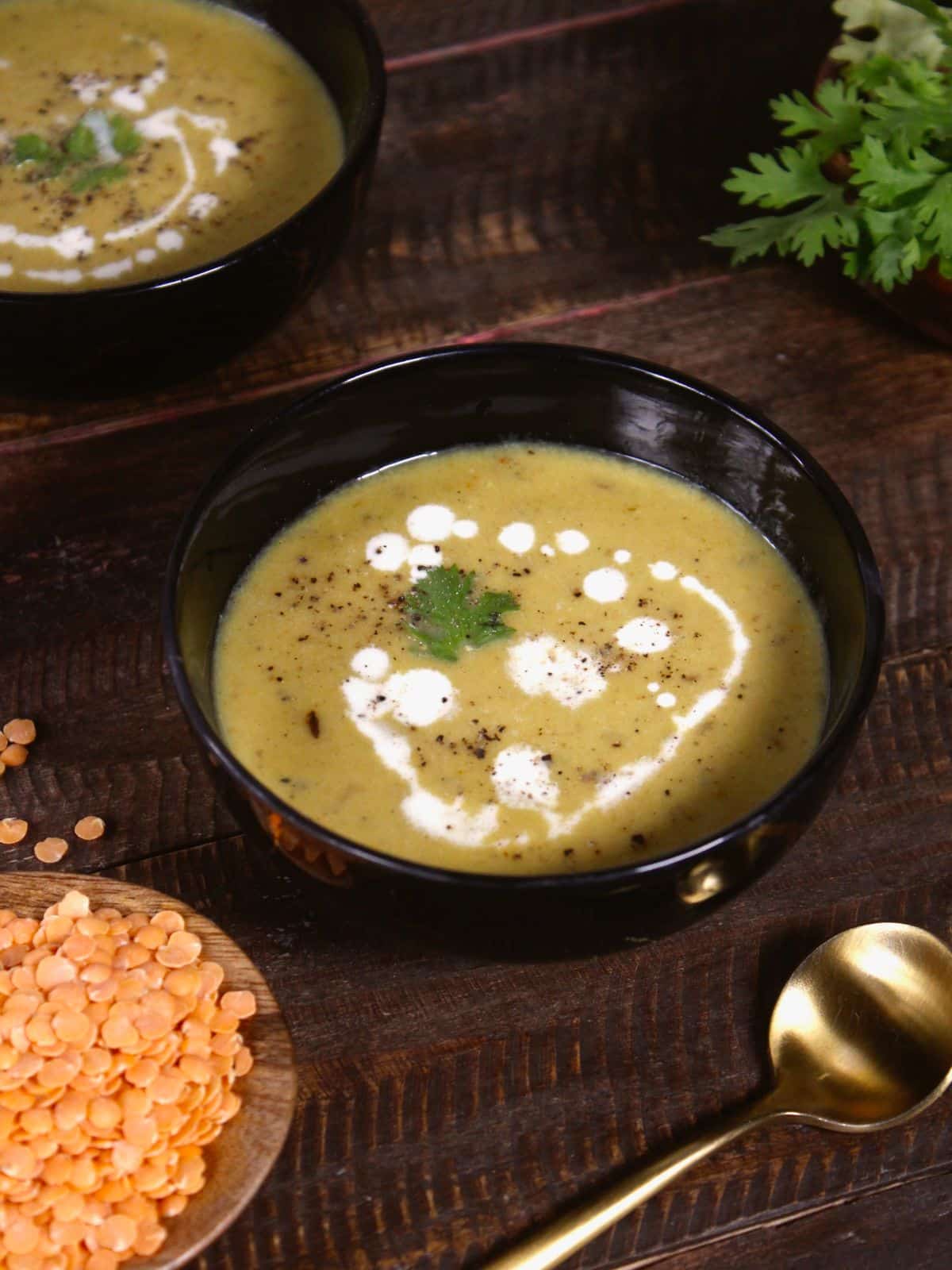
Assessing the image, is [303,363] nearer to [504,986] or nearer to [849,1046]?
[504,986]

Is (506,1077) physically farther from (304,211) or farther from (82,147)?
(82,147)

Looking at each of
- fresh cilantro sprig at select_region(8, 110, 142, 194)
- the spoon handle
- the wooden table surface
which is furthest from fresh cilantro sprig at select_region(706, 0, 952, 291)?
the spoon handle

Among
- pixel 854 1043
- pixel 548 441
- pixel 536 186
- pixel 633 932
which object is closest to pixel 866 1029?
pixel 854 1043

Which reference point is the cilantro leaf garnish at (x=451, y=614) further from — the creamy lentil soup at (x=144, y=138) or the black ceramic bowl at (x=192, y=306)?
the creamy lentil soup at (x=144, y=138)

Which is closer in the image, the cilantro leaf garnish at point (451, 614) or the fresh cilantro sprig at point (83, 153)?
the cilantro leaf garnish at point (451, 614)

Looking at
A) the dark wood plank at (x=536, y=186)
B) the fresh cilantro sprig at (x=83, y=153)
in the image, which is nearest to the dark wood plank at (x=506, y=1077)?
the dark wood plank at (x=536, y=186)

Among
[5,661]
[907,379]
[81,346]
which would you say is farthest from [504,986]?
[907,379]
